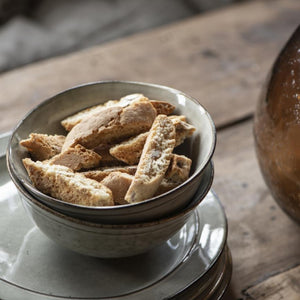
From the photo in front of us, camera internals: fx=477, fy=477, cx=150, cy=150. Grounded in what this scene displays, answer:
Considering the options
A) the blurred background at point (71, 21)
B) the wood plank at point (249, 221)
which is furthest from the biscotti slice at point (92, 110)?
the blurred background at point (71, 21)

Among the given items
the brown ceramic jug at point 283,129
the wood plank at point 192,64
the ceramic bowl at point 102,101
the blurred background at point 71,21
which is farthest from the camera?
the blurred background at point 71,21

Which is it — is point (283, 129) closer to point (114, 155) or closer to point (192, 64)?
point (114, 155)

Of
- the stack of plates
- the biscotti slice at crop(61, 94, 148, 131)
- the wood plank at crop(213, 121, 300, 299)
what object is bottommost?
the wood plank at crop(213, 121, 300, 299)

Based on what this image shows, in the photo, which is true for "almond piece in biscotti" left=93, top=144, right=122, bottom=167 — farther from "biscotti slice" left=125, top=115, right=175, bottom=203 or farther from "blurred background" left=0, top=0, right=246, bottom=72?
"blurred background" left=0, top=0, right=246, bottom=72

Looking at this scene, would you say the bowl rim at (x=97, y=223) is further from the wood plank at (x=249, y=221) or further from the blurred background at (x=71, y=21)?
the blurred background at (x=71, y=21)

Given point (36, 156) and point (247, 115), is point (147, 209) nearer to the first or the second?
point (36, 156)

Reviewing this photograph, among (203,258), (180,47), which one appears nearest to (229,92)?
(180,47)

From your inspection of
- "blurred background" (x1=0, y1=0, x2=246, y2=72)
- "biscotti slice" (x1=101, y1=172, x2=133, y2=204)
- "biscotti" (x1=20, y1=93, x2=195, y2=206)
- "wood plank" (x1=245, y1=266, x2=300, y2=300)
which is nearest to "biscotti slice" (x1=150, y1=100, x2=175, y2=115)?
"biscotti" (x1=20, y1=93, x2=195, y2=206)
